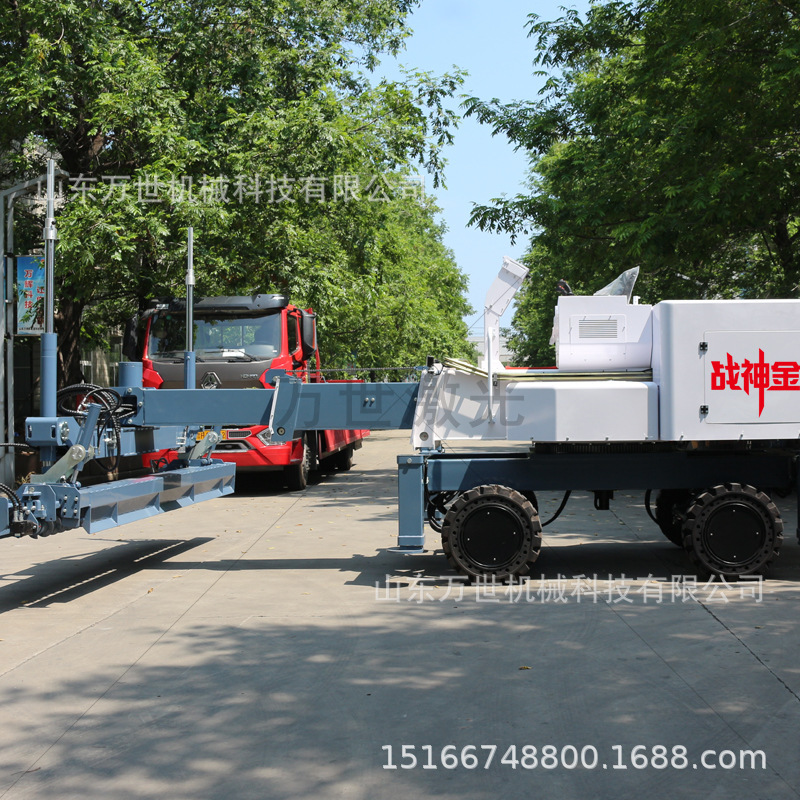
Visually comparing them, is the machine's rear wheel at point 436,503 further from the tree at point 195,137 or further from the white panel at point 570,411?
the tree at point 195,137

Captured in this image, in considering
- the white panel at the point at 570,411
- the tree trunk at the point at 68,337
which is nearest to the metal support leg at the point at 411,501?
the white panel at the point at 570,411

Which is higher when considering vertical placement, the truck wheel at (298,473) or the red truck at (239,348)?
the red truck at (239,348)

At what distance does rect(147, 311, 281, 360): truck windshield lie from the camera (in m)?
15.8

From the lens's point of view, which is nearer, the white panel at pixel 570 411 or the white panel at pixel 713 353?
the white panel at pixel 713 353

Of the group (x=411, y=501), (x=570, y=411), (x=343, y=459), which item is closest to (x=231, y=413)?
(x=411, y=501)

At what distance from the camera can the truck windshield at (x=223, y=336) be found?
15.8 metres

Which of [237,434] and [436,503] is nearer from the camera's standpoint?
[436,503]

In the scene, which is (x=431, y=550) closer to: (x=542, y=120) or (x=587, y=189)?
(x=587, y=189)

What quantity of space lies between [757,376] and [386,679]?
407 centimetres

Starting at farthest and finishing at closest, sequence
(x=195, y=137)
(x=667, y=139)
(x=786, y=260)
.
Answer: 1. (x=195, y=137)
2. (x=786, y=260)
3. (x=667, y=139)

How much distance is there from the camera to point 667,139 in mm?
15625

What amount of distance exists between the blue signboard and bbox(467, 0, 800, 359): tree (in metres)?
8.23

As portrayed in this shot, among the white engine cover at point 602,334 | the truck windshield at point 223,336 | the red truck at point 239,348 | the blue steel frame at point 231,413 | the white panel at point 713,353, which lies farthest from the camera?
the truck windshield at point 223,336

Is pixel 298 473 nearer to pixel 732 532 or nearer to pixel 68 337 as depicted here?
pixel 68 337
